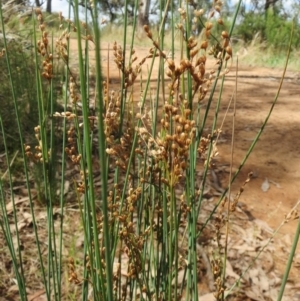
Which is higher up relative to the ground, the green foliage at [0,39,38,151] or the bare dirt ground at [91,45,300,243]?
the green foliage at [0,39,38,151]

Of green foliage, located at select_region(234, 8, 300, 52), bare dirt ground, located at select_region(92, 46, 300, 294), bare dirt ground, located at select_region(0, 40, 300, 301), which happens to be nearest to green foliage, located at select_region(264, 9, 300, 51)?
green foliage, located at select_region(234, 8, 300, 52)

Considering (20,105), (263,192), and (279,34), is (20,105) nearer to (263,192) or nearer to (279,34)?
(263,192)

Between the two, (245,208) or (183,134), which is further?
(245,208)

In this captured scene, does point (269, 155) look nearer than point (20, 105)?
No

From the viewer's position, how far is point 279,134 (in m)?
3.15

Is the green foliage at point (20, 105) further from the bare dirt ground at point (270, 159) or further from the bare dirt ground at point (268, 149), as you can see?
the bare dirt ground at point (270, 159)

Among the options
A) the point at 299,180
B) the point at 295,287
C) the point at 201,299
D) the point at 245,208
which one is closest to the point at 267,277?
the point at 295,287

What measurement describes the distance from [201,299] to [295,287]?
1.14 ft

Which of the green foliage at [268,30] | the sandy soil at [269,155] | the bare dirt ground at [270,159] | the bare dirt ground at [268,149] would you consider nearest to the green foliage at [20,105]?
the sandy soil at [269,155]

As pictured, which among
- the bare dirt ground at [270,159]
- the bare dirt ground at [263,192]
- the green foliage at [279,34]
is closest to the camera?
the bare dirt ground at [263,192]

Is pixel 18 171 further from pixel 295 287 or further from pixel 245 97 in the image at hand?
pixel 245 97

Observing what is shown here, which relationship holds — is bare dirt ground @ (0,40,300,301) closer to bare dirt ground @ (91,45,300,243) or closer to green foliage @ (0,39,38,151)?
bare dirt ground @ (91,45,300,243)

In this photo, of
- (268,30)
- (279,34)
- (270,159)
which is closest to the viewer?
(270,159)

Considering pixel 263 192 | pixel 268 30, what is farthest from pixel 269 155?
pixel 268 30
